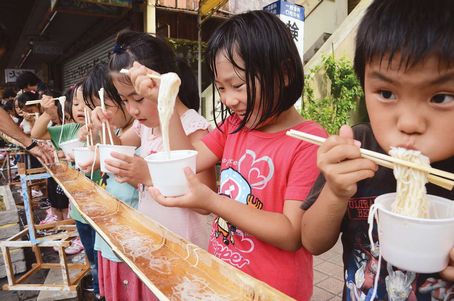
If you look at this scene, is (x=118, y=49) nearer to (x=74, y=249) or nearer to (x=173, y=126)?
(x=173, y=126)

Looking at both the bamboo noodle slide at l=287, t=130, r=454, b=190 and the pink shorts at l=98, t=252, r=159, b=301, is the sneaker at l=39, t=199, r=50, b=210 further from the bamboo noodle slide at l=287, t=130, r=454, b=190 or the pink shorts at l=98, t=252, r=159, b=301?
the bamboo noodle slide at l=287, t=130, r=454, b=190

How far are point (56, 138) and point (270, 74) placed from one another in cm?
400

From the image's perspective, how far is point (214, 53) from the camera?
1718 millimetres

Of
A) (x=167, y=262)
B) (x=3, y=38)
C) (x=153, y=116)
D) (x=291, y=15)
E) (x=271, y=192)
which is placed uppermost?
(x=291, y=15)

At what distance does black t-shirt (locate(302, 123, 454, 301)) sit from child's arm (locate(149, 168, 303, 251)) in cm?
16

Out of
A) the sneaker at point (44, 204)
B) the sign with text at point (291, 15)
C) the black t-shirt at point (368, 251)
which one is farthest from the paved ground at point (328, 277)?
the sneaker at point (44, 204)

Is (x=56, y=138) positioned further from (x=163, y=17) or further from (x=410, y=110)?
(x=163, y=17)

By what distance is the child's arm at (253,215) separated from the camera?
1462mm

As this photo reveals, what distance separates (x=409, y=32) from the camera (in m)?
0.98

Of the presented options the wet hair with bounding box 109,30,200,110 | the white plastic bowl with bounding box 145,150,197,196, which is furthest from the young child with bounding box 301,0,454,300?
the wet hair with bounding box 109,30,200,110

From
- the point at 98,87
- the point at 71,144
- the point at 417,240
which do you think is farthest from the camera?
the point at 71,144

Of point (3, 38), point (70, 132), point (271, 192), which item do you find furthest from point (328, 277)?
point (3, 38)

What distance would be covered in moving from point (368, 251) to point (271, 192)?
520 mm

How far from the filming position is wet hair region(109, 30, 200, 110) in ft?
7.77
